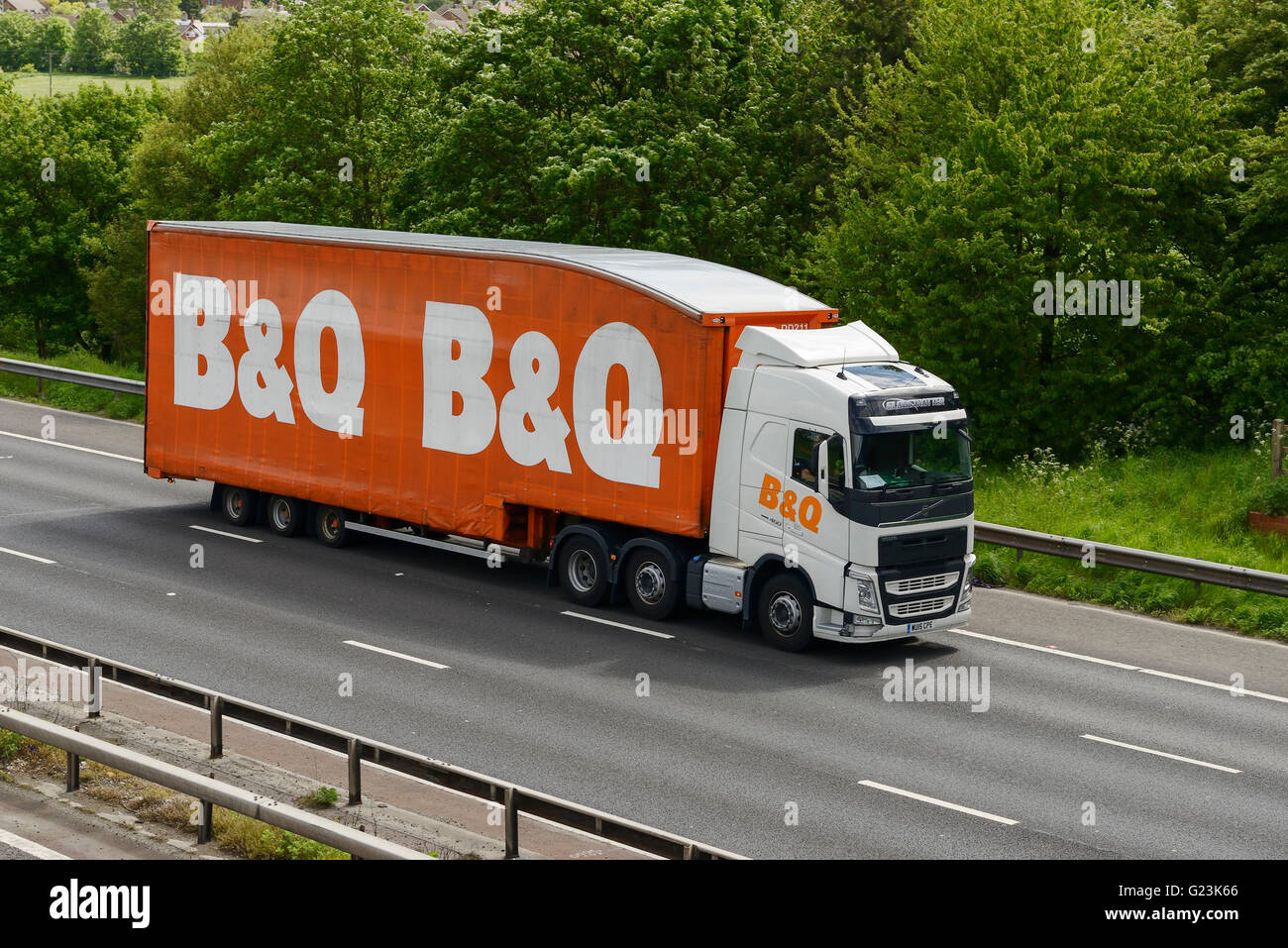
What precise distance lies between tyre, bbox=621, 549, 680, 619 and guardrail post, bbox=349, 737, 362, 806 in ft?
23.9

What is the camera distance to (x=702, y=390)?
698 inches

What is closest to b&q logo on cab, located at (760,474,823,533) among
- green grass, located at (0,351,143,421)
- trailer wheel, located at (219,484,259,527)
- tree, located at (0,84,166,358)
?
trailer wheel, located at (219,484,259,527)

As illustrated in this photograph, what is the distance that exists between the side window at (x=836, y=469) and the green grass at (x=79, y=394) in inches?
784

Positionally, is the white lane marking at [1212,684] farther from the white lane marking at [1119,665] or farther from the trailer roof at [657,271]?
the trailer roof at [657,271]

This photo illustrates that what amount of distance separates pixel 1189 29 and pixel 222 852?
22.6 m

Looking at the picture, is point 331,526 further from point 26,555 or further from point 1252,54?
point 1252,54

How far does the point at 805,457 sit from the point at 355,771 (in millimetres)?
7372

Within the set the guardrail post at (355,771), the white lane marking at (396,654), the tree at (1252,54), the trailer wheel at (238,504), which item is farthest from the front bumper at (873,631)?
the tree at (1252,54)

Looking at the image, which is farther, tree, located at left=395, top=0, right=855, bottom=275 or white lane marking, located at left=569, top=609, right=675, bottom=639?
tree, located at left=395, top=0, right=855, bottom=275

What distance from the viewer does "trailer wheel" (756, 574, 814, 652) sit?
17328 millimetres

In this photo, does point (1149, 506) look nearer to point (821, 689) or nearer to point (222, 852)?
point (821, 689)

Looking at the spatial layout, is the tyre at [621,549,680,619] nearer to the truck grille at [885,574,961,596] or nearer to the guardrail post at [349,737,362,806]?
the truck grille at [885,574,961,596]

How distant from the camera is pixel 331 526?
72.7 ft
